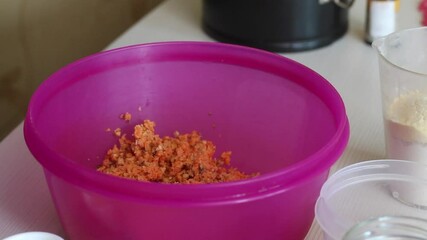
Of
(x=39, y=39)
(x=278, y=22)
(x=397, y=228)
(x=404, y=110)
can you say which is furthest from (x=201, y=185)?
(x=39, y=39)

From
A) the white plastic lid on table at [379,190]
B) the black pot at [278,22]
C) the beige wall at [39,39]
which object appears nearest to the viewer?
the white plastic lid on table at [379,190]

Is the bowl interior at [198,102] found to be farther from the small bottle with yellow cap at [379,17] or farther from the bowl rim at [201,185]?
the small bottle with yellow cap at [379,17]

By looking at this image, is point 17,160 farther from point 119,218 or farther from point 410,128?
point 410,128

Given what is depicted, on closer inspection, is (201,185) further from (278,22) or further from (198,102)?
(278,22)

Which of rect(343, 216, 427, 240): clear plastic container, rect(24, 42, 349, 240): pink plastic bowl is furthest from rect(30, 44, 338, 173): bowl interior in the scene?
rect(343, 216, 427, 240): clear plastic container

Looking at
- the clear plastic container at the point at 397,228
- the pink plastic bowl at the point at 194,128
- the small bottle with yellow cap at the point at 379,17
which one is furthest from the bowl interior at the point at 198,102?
the small bottle with yellow cap at the point at 379,17
